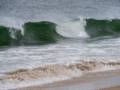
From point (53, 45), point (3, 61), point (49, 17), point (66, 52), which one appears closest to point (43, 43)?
point (53, 45)

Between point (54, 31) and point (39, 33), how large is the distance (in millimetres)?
660

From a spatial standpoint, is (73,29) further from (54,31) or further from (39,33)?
(39,33)

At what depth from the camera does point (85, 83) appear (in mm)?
10969

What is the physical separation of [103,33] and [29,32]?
10.1ft

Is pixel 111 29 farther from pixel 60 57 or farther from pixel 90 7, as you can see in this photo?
pixel 90 7

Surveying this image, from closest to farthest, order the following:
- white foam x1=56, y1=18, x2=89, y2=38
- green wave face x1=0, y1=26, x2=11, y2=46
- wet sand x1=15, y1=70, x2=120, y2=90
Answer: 1. wet sand x1=15, y1=70, x2=120, y2=90
2. green wave face x1=0, y1=26, x2=11, y2=46
3. white foam x1=56, y1=18, x2=89, y2=38

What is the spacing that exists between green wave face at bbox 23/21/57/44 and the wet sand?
6838 millimetres

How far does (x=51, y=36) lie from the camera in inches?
795

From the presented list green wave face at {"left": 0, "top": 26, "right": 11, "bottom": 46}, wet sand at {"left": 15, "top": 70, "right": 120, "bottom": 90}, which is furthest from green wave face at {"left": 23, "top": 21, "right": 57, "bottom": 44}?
wet sand at {"left": 15, "top": 70, "right": 120, "bottom": 90}

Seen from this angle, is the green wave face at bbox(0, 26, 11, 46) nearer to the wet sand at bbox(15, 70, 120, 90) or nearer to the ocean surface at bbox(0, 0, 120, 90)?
the ocean surface at bbox(0, 0, 120, 90)

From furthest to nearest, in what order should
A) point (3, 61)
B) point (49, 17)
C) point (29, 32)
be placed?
point (49, 17) < point (29, 32) < point (3, 61)

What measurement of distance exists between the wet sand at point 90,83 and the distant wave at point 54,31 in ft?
21.2

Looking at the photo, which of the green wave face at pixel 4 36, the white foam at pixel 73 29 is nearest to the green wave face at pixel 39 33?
the white foam at pixel 73 29

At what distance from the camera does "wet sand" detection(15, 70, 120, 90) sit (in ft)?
34.5
